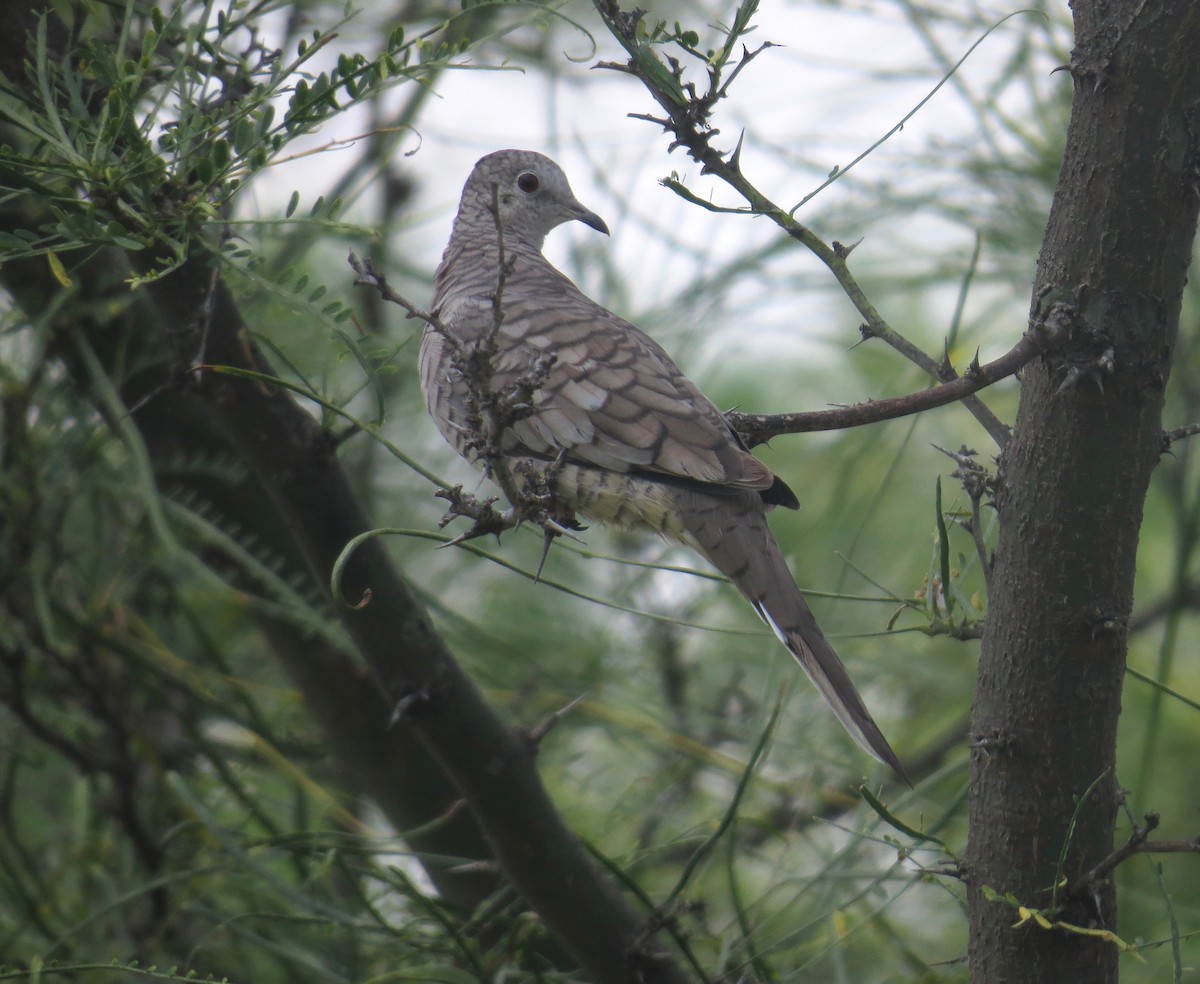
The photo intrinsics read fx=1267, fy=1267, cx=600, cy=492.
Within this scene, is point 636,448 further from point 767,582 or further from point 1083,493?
point 1083,493

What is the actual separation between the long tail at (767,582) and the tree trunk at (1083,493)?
244 millimetres

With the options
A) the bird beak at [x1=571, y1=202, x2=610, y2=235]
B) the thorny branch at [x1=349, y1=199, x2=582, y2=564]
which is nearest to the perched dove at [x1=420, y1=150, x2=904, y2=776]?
the thorny branch at [x1=349, y1=199, x2=582, y2=564]

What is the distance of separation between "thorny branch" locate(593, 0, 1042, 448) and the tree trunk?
85mm

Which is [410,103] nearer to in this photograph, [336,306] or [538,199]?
[538,199]

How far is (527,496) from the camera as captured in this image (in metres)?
1.47

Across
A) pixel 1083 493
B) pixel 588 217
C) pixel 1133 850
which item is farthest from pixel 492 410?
pixel 588 217

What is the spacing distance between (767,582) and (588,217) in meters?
1.37

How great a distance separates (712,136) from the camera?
136 cm

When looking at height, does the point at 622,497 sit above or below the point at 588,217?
below

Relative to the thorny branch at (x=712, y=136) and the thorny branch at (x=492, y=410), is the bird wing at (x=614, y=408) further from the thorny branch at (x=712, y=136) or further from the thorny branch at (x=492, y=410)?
the thorny branch at (x=712, y=136)

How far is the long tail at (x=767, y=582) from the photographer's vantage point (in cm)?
171

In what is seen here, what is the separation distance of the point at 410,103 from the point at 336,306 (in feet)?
7.27

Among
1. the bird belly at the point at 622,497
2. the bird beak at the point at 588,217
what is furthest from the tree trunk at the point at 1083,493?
the bird beak at the point at 588,217

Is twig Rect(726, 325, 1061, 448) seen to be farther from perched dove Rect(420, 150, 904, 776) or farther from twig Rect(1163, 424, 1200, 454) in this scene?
perched dove Rect(420, 150, 904, 776)
